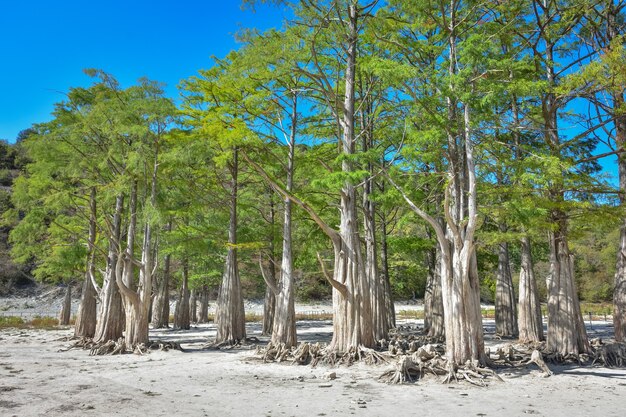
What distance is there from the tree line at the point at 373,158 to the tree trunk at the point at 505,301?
0.06 m

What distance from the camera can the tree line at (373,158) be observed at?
39.4 ft

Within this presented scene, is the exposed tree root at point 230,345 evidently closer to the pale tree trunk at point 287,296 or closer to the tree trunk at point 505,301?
the pale tree trunk at point 287,296

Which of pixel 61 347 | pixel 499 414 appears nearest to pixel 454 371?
pixel 499 414

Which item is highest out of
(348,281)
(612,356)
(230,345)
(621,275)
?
(621,275)

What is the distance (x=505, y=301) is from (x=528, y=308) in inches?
143

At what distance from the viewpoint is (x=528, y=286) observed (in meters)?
17.6

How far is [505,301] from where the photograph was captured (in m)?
20.9

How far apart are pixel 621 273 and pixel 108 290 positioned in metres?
19.5

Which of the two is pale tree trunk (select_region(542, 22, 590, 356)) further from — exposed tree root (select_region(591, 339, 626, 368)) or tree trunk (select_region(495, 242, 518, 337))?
tree trunk (select_region(495, 242, 518, 337))

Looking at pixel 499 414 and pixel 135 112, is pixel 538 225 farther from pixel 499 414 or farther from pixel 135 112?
pixel 135 112

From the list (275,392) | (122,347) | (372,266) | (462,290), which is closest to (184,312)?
(122,347)

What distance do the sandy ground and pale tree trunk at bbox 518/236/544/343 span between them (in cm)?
562

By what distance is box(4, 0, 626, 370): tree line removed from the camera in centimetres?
1202

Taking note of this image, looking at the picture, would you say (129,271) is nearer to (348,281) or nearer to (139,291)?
(139,291)
